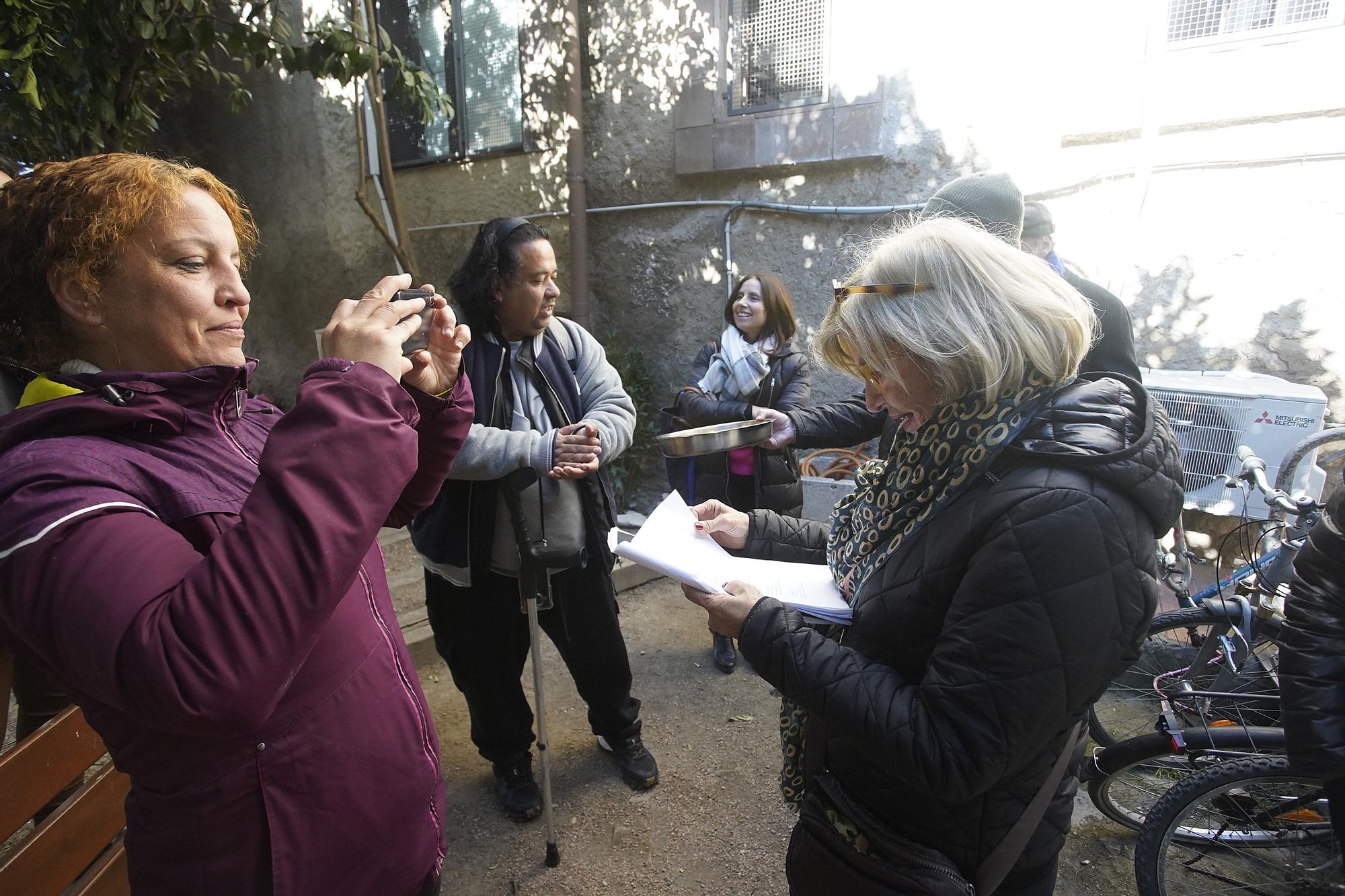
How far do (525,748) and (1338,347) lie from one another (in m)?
4.59

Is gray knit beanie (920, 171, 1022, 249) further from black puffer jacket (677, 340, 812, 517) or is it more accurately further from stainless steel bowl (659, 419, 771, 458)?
black puffer jacket (677, 340, 812, 517)

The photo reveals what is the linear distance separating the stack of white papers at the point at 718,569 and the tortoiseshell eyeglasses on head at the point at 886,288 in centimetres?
60

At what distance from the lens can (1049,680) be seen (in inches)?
43.2

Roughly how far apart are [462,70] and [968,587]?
624 centimetres

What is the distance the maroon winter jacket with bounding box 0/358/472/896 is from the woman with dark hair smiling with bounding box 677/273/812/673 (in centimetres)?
247

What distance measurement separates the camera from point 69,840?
1.42 metres

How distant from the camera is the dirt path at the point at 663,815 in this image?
Answer: 247 centimetres

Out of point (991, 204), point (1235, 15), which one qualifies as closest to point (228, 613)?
point (991, 204)

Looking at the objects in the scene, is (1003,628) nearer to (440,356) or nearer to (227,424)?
(440,356)

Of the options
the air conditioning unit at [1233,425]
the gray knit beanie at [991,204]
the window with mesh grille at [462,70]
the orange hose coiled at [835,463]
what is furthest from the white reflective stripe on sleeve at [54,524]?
the window with mesh grille at [462,70]

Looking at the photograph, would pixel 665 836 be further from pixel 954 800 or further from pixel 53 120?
pixel 53 120

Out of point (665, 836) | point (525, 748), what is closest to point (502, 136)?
point (525, 748)

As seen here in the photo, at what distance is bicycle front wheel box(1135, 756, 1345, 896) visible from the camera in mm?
2053

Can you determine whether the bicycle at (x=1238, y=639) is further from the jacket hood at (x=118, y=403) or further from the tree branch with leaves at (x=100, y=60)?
the tree branch with leaves at (x=100, y=60)
